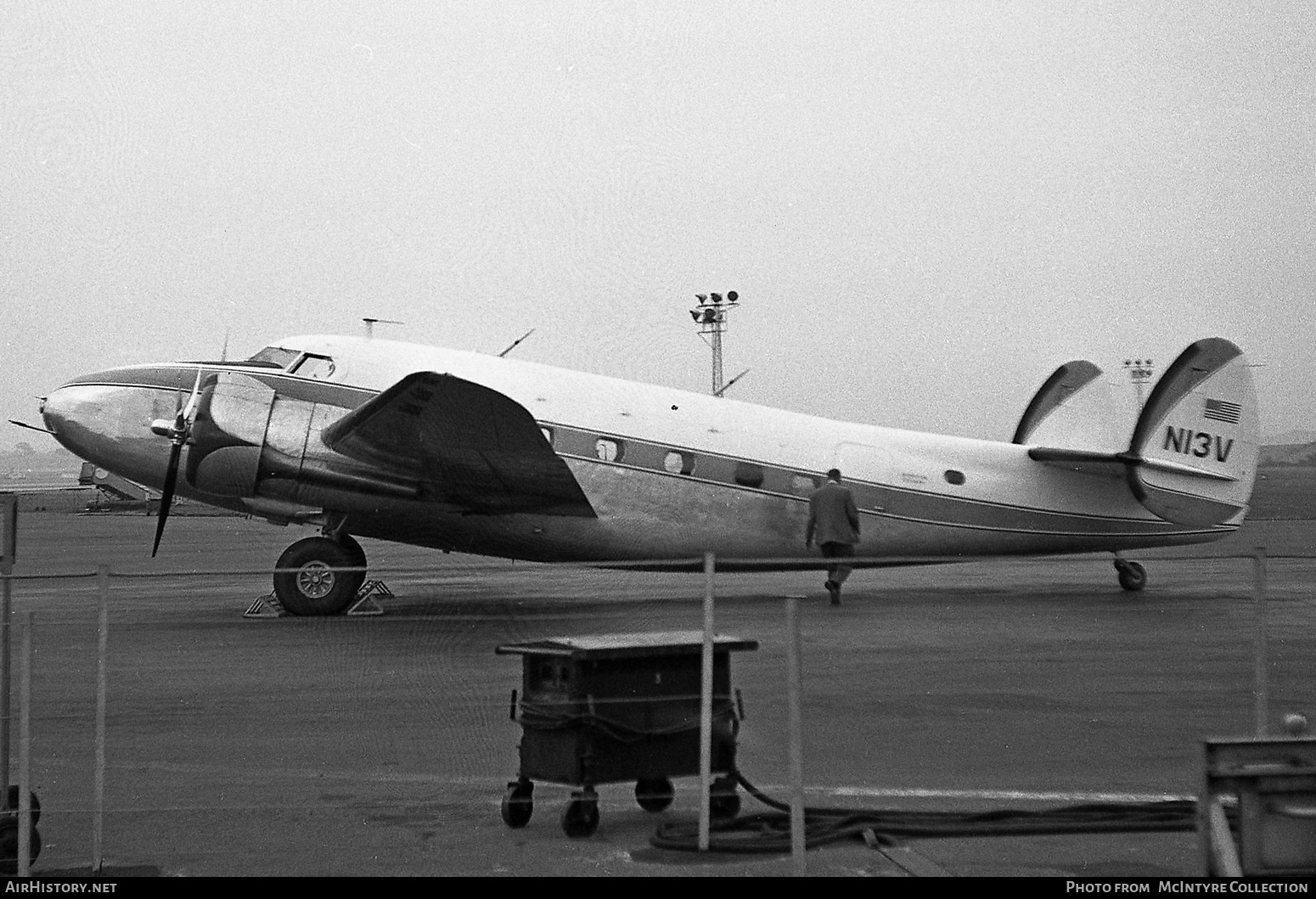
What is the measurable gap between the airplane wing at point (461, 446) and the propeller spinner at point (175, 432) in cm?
156

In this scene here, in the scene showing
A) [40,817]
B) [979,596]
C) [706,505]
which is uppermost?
[706,505]

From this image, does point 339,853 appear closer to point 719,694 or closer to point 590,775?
point 590,775

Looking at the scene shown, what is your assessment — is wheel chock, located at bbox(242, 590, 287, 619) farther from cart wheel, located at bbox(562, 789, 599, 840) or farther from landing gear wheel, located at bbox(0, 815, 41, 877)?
cart wheel, located at bbox(562, 789, 599, 840)

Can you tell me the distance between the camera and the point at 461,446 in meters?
13.9

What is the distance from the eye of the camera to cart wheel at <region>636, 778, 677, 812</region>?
607 cm

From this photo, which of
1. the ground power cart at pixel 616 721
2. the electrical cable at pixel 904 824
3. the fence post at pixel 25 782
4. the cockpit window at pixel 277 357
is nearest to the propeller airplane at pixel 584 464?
the cockpit window at pixel 277 357

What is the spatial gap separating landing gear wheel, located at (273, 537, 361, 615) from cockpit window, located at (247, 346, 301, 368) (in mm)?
2178

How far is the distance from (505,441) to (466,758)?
26.3 ft

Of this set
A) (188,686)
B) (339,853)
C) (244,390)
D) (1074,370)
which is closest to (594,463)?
(244,390)

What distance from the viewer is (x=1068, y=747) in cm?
614

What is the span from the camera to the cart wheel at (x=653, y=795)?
6.07 m

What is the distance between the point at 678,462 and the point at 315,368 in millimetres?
4380

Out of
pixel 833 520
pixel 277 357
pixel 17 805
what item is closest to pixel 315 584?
pixel 277 357

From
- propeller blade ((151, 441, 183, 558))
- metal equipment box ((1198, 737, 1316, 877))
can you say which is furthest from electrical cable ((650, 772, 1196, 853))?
propeller blade ((151, 441, 183, 558))
